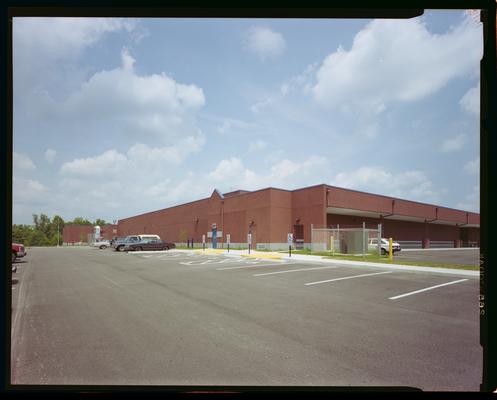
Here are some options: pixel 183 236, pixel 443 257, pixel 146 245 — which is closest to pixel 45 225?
pixel 183 236

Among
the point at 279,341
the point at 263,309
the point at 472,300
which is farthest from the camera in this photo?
the point at 472,300

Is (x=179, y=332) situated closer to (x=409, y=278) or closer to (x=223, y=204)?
(x=409, y=278)

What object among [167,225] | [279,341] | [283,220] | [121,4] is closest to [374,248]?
[283,220]

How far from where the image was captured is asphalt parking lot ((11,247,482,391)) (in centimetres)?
394

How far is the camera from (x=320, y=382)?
378cm

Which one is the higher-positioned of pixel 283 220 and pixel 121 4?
pixel 121 4

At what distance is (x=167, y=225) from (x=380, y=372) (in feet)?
193

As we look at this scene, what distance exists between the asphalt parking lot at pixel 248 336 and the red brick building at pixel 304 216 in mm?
24389

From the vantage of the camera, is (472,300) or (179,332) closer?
(179,332)

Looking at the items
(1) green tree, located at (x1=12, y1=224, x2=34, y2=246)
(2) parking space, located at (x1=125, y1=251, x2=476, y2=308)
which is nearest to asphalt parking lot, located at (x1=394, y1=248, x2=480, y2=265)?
(2) parking space, located at (x1=125, y1=251, x2=476, y2=308)

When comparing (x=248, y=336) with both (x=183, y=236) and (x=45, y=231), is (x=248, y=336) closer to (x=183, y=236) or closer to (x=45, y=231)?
(x=183, y=236)

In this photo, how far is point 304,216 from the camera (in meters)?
35.2

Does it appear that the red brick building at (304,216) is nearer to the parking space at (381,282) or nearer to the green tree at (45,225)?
the parking space at (381,282)

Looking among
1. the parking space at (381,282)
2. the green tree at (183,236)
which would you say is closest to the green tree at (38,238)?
the green tree at (183,236)
